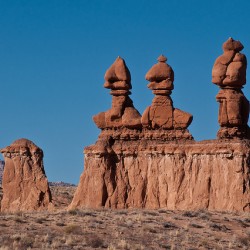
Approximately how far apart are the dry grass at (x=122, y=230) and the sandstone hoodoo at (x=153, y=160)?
7.90 meters

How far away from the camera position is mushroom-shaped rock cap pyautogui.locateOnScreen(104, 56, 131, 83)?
242 ft

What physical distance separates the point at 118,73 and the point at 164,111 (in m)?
5.37

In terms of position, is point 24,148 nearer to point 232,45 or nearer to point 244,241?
point 232,45

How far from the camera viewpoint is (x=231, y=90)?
6644 cm

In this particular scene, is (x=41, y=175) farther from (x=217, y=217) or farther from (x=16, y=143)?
(x=217, y=217)

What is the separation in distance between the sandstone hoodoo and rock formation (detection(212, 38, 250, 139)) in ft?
1.62

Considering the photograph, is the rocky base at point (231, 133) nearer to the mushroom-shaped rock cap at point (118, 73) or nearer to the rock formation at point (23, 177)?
the mushroom-shaped rock cap at point (118, 73)

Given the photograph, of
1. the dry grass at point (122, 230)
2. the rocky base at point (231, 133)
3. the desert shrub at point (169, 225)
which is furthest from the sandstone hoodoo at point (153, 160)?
the desert shrub at point (169, 225)

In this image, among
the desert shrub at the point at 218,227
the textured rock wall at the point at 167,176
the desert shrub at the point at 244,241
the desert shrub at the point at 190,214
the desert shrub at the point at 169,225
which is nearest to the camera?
the desert shrub at the point at 244,241

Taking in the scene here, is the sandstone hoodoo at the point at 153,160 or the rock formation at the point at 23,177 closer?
the sandstone hoodoo at the point at 153,160

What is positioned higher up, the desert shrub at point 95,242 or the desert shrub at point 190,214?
the desert shrub at point 190,214

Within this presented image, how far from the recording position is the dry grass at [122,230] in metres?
47.1

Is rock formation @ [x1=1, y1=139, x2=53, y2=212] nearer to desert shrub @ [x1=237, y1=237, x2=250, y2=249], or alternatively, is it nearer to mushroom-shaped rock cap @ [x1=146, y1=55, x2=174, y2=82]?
mushroom-shaped rock cap @ [x1=146, y1=55, x2=174, y2=82]

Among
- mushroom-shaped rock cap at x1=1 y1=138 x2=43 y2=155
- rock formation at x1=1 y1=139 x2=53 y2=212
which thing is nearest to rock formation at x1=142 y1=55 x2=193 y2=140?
mushroom-shaped rock cap at x1=1 y1=138 x2=43 y2=155
